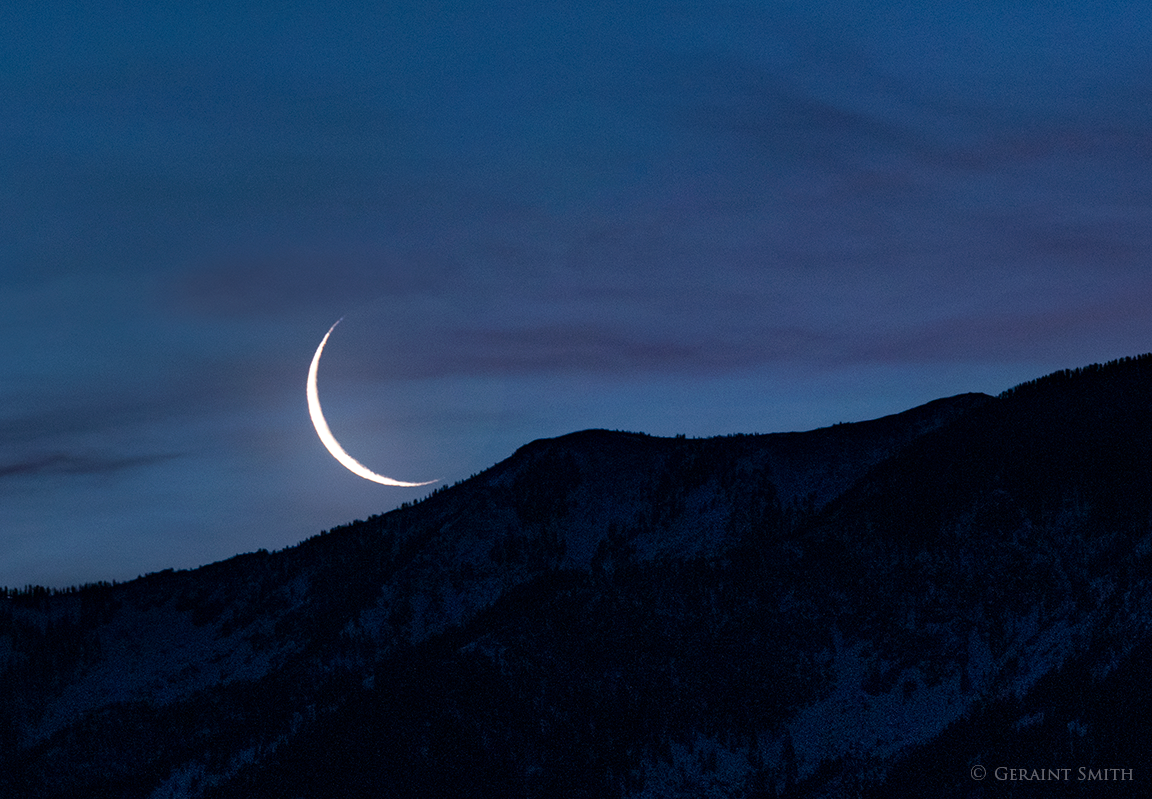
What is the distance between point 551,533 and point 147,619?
145 ft

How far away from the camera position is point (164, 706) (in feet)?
376

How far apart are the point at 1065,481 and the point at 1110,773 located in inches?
1041

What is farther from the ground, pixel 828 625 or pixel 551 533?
pixel 551 533

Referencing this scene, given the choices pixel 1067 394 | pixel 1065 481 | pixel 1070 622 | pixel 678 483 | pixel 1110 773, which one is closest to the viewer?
pixel 1110 773

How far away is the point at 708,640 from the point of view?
90.4 metres

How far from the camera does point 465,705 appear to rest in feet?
290

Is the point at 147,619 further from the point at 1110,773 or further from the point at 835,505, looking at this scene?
the point at 1110,773

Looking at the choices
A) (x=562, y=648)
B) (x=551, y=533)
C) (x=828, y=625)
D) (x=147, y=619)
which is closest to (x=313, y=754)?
(x=562, y=648)

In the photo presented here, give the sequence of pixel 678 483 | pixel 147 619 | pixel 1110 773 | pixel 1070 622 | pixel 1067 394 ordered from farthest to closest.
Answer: pixel 147 619 → pixel 678 483 → pixel 1067 394 → pixel 1070 622 → pixel 1110 773

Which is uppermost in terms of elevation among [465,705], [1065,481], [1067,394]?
[1067,394]

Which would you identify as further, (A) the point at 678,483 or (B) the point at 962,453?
(A) the point at 678,483

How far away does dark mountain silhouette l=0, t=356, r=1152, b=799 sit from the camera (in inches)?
3088

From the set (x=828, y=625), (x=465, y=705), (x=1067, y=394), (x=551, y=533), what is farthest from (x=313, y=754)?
(x=1067, y=394)

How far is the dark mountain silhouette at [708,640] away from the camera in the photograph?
78438 mm
